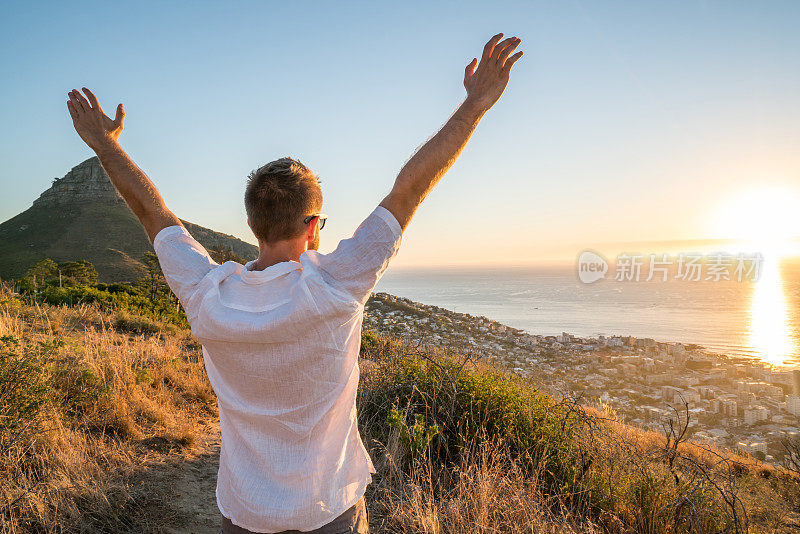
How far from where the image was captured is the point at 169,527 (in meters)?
3.25

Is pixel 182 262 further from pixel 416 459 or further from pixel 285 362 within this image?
pixel 416 459

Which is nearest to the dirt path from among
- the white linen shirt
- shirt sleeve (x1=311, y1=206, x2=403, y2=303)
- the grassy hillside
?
the grassy hillside

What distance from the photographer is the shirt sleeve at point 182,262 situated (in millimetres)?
1174

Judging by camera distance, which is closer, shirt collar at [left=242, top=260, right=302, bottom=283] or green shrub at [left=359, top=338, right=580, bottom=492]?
shirt collar at [left=242, top=260, right=302, bottom=283]

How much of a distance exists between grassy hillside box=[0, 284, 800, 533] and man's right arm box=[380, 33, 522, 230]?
2.46m

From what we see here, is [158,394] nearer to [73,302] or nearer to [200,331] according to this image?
[200,331]

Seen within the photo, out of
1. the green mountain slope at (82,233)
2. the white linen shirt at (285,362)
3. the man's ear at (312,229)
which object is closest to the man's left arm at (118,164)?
the white linen shirt at (285,362)

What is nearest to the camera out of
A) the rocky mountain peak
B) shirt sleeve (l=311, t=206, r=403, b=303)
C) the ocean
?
shirt sleeve (l=311, t=206, r=403, b=303)

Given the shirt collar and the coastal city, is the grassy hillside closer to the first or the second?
the coastal city

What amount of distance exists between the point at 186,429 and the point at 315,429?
14.3ft

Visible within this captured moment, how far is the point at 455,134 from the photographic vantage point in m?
1.17

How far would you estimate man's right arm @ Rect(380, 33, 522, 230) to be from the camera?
1113 millimetres

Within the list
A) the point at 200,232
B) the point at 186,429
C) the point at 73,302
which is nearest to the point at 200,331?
the point at 186,429

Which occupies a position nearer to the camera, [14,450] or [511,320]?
[14,450]
